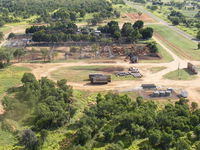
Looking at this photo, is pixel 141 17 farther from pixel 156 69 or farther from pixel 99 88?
pixel 99 88

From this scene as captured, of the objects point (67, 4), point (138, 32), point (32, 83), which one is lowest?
point (32, 83)

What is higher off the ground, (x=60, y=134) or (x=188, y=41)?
(x=188, y=41)

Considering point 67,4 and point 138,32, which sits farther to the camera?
point 67,4

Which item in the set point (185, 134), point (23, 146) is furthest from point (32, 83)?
point (185, 134)

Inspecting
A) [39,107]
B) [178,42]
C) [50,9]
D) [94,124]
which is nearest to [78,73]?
[39,107]

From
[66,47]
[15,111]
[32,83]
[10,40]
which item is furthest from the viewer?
[10,40]

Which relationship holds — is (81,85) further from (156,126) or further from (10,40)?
(10,40)

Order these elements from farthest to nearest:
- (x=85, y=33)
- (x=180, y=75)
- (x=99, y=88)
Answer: (x=85, y=33), (x=180, y=75), (x=99, y=88)
